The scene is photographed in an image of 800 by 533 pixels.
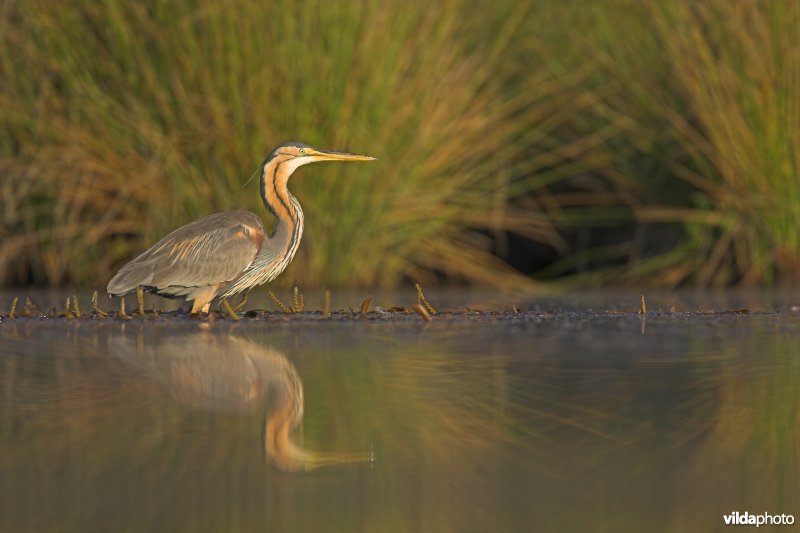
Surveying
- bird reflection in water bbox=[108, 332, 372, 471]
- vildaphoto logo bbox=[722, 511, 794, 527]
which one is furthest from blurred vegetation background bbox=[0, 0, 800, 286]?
vildaphoto logo bbox=[722, 511, 794, 527]

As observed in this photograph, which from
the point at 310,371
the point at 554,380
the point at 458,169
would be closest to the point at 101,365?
the point at 310,371

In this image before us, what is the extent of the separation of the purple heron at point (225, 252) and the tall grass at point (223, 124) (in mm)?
979

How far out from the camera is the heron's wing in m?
5.52

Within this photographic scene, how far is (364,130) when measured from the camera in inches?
282

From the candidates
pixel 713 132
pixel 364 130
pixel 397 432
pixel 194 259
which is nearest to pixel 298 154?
pixel 194 259

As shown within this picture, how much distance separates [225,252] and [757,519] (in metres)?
3.70

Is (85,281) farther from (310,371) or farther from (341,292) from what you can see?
(310,371)

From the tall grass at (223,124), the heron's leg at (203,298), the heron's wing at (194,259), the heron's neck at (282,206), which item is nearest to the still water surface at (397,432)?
the heron's wing at (194,259)

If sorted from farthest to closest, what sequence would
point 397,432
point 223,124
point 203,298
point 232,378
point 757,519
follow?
1. point 223,124
2. point 203,298
3. point 232,378
4. point 397,432
5. point 757,519

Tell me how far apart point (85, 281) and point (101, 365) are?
134 inches

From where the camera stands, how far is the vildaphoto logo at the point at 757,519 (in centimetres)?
209

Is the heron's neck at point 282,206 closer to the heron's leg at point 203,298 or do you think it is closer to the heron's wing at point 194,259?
the heron's wing at point 194,259

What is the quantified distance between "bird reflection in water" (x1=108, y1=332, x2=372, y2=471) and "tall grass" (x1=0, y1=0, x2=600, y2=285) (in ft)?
7.57

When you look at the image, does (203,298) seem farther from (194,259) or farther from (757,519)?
(757,519)
